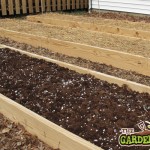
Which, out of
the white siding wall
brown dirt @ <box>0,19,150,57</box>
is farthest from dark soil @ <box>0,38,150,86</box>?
the white siding wall

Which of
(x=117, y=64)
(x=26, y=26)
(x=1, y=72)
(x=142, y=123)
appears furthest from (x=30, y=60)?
(x=26, y=26)

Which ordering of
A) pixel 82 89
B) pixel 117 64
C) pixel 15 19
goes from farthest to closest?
1. pixel 15 19
2. pixel 117 64
3. pixel 82 89

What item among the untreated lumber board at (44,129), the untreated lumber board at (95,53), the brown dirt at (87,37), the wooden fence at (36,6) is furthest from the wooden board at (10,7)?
the untreated lumber board at (44,129)

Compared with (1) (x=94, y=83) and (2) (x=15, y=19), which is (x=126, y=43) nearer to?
(1) (x=94, y=83)

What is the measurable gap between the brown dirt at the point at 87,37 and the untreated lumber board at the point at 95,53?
820 mm

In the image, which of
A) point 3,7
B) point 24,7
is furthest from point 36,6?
point 3,7

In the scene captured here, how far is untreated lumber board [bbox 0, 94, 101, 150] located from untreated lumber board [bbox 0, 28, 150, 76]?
2796 millimetres

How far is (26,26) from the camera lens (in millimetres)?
11891

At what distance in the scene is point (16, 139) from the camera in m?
4.52

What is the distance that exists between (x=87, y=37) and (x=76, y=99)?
4646 millimetres

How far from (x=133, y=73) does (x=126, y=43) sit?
2.10 metres

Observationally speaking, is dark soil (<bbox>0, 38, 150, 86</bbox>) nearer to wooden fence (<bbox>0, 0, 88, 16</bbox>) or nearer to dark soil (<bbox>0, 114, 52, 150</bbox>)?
dark soil (<bbox>0, 114, 52, 150</bbox>)

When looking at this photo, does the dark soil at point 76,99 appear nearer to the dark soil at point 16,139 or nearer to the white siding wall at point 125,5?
the dark soil at point 16,139

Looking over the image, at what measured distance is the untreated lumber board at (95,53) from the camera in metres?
6.69
